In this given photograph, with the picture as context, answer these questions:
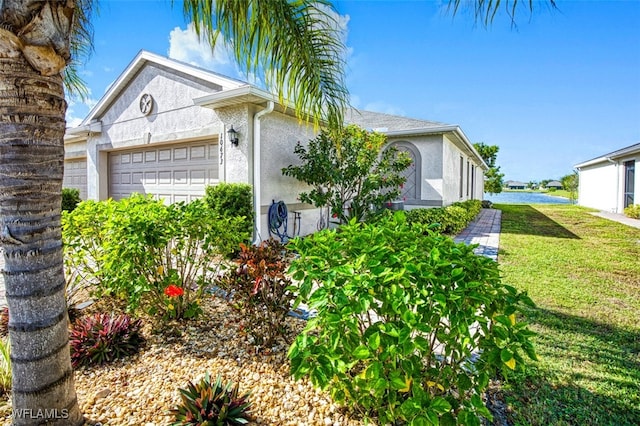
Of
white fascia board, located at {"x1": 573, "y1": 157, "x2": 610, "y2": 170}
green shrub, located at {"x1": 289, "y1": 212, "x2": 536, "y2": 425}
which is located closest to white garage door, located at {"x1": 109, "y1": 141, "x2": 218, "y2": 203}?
green shrub, located at {"x1": 289, "y1": 212, "x2": 536, "y2": 425}

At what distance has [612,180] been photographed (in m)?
20.8

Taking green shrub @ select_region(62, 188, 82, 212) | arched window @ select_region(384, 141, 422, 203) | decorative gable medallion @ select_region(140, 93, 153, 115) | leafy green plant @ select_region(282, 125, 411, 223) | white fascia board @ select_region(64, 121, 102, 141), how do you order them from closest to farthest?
1. leafy green plant @ select_region(282, 125, 411, 223)
2. decorative gable medallion @ select_region(140, 93, 153, 115)
3. green shrub @ select_region(62, 188, 82, 212)
4. white fascia board @ select_region(64, 121, 102, 141)
5. arched window @ select_region(384, 141, 422, 203)

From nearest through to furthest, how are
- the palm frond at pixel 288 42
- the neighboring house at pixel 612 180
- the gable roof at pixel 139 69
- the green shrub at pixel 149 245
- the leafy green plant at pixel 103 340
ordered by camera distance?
the leafy green plant at pixel 103 340
the green shrub at pixel 149 245
the palm frond at pixel 288 42
the gable roof at pixel 139 69
the neighboring house at pixel 612 180

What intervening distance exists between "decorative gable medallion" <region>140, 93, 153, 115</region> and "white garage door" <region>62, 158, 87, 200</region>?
202 inches

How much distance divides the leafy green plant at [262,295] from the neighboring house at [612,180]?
21088 millimetres

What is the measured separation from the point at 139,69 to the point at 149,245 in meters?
9.61

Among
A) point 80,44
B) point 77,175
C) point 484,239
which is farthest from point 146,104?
point 484,239

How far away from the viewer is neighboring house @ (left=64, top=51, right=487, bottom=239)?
26.8 ft

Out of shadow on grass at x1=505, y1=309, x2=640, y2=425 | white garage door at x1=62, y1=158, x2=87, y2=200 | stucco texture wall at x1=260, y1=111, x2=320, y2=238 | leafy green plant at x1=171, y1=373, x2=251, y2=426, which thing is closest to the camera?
leafy green plant at x1=171, y1=373, x2=251, y2=426

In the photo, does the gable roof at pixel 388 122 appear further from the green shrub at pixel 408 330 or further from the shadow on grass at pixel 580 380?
the green shrub at pixel 408 330

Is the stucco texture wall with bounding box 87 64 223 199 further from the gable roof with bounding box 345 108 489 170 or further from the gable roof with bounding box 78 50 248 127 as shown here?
the gable roof with bounding box 345 108 489 170

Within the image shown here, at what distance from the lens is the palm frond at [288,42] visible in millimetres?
3979

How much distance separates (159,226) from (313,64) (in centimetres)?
304

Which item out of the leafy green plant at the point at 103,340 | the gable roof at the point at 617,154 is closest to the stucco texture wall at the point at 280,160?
the leafy green plant at the point at 103,340
